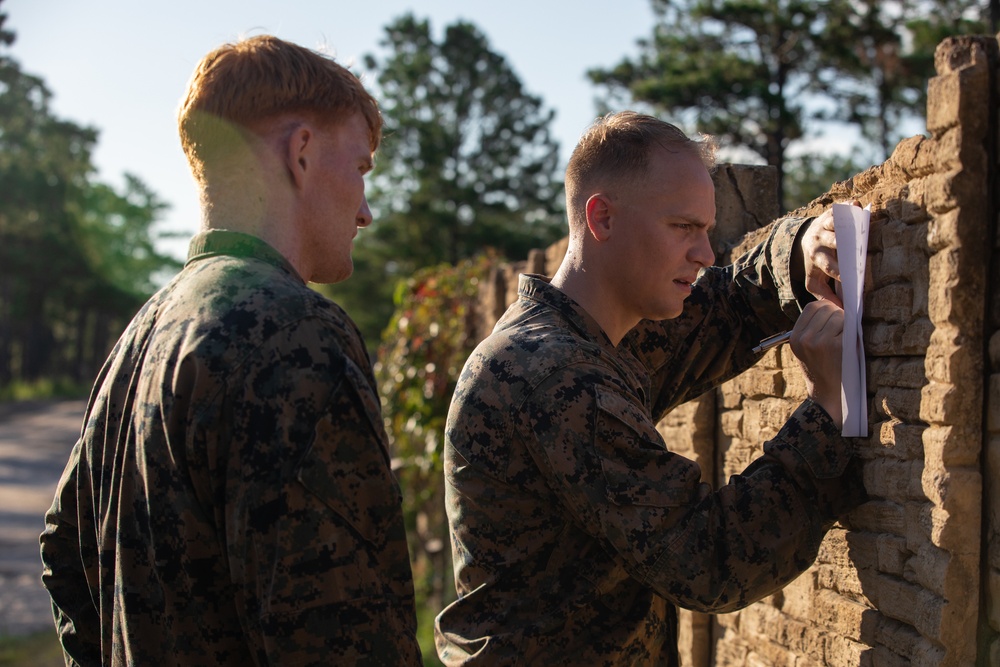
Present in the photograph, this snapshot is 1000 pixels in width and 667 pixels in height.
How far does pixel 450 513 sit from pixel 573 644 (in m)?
0.43

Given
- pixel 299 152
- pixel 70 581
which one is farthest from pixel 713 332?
pixel 70 581

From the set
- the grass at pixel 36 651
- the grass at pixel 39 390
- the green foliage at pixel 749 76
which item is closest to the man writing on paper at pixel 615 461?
the grass at pixel 36 651

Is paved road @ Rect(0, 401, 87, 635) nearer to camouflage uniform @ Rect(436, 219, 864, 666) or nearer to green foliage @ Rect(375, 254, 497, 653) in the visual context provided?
green foliage @ Rect(375, 254, 497, 653)

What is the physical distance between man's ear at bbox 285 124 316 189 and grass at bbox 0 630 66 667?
326 inches

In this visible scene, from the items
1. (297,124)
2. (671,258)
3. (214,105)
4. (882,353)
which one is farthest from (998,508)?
(214,105)

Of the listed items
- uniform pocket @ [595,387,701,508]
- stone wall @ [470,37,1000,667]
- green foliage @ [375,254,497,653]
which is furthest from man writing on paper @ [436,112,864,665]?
green foliage @ [375,254,497,653]

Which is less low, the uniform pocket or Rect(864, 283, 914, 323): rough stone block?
Rect(864, 283, 914, 323): rough stone block

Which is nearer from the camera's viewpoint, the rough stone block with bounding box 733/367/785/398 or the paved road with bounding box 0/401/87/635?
the rough stone block with bounding box 733/367/785/398

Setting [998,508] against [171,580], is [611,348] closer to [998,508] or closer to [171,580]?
[998,508]

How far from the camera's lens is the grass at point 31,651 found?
8.80 m

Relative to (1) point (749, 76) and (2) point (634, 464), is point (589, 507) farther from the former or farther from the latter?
(1) point (749, 76)

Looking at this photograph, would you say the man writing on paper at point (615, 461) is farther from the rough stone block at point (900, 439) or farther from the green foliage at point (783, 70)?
the green foliage at point (783, 70)

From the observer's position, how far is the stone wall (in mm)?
2127

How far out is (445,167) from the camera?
26.8 m
